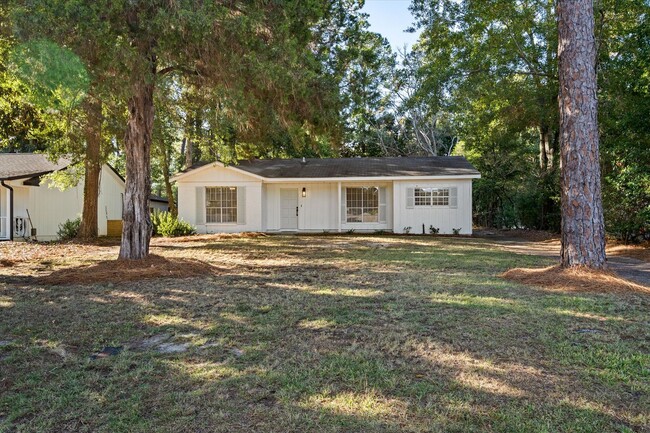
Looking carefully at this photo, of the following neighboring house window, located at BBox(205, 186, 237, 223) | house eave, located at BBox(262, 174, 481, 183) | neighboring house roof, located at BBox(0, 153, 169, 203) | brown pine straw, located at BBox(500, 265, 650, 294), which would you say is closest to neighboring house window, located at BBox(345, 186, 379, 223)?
house eave, located at BBox(262, 174, 481, 183)

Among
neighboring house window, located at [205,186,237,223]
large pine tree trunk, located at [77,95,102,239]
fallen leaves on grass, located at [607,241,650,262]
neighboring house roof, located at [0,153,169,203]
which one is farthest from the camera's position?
neighboring house window, located at [205,186,237,223]

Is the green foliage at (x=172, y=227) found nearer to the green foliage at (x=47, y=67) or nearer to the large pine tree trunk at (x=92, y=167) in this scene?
the large pine tree trunk at (x=92, y=167)

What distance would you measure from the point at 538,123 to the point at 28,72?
18514 mm

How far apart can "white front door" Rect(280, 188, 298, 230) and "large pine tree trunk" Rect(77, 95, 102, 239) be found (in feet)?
23.3

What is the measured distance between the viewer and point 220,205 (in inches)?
709

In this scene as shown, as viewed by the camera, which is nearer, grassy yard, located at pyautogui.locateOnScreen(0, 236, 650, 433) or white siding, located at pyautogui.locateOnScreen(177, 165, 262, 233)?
grassy yard, located at pyautogui.locateOnScreen(0, 236, 650, 433)

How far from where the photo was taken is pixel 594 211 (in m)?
6.19

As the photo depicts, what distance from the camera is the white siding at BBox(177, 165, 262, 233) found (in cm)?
1758

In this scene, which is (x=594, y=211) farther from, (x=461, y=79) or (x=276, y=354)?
(x=461, y=79)

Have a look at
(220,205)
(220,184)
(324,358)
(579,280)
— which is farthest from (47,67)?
(220,205)

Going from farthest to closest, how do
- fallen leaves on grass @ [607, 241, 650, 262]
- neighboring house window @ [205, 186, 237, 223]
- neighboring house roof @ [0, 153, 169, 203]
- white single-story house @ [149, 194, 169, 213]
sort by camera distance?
white single-story house @ [149, 194, 169, 213], neighboring house window @ [205, 186, 237, 223], neighboring house roof @ [0, 153, 169, 203], fallen leaves on grass @ [607, 241, 650, 262]

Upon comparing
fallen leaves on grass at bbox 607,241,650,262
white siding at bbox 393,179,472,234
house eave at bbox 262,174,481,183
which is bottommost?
fallen leaves on grass at bbox 607,241,650,262

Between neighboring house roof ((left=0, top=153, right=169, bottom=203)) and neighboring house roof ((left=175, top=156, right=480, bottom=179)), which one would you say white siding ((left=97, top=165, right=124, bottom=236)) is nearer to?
neighboring house roof ((left=0, top=153, right=169, bottom=203))

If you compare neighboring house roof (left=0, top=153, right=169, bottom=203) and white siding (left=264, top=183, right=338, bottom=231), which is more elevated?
neighboring house roof (left=0, top=153, right=169, bottom=203)
